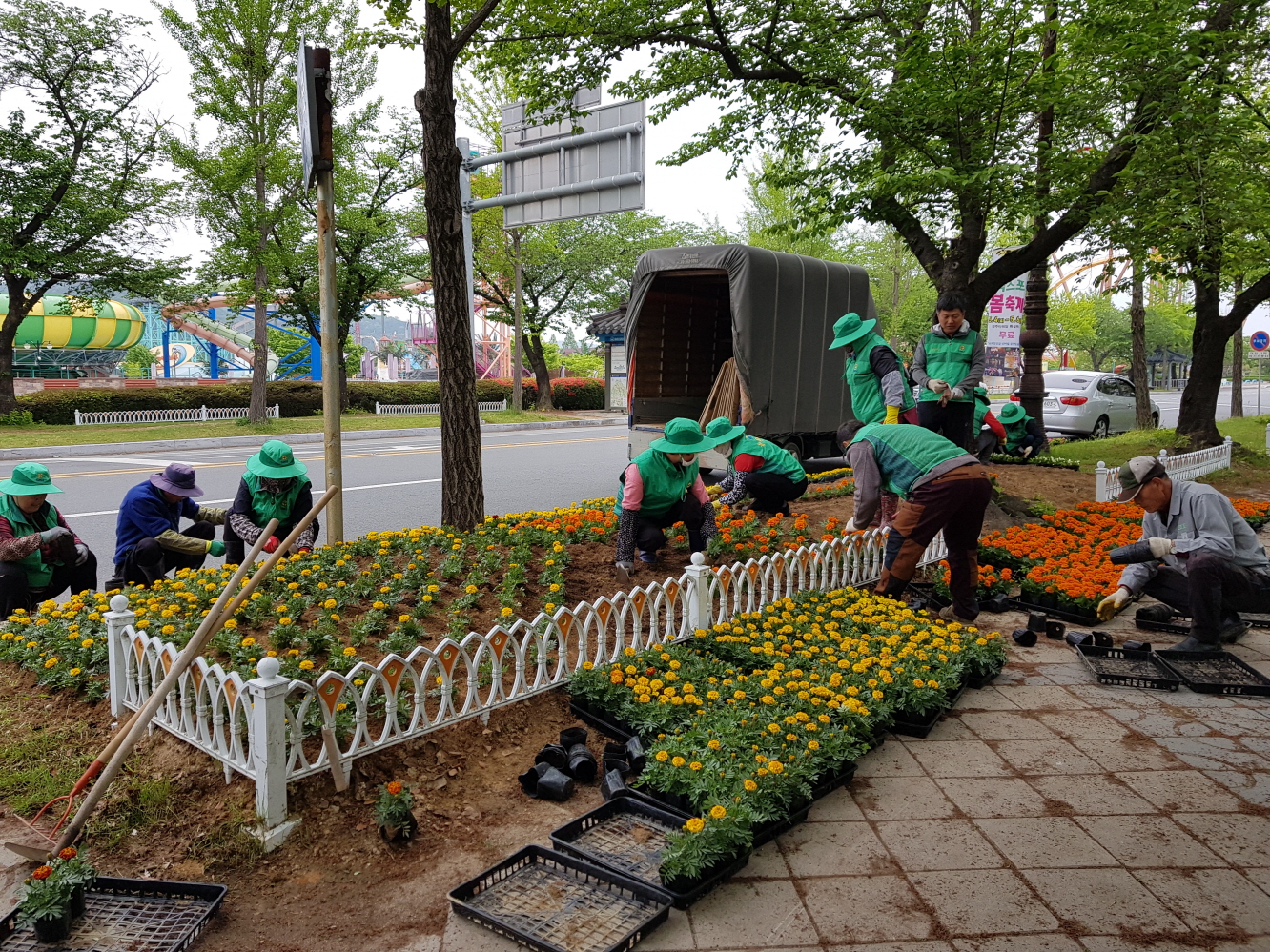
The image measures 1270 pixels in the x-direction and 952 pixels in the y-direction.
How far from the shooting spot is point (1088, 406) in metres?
19.5

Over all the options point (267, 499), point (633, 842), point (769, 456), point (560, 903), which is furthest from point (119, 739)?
point (769, 456)

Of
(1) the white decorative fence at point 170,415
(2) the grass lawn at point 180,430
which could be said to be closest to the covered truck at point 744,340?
(2) the grass lawn at point 180,430

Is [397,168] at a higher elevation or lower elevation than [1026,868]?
higher

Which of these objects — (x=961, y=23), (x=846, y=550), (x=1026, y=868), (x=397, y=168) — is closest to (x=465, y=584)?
(x=846, y=550)

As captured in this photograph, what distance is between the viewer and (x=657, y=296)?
11.7m

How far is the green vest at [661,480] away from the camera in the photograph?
5.95 m

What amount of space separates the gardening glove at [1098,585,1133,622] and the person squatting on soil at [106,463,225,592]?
5749 mm

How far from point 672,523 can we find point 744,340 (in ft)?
13.8

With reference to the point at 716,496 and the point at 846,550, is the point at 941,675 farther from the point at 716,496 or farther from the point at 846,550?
the point at 716,496

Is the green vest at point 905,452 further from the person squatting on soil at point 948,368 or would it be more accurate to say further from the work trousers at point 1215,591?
the person squatting on soil at point 948,368

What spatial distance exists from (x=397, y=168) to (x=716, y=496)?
2047 cm

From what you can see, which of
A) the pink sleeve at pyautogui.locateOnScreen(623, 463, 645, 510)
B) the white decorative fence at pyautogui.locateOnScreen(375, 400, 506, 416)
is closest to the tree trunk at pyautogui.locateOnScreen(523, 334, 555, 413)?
the white decorative fence at pyautogui.locateOnScreen(375, 400, 506, 416)

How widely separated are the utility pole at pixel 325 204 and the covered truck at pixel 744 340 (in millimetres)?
5270

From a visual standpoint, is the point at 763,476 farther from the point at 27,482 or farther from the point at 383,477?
the point at 383,477
